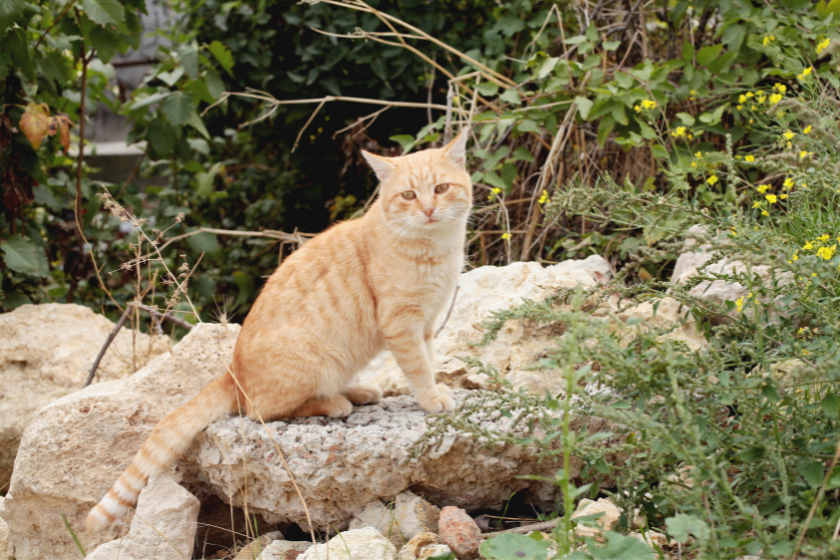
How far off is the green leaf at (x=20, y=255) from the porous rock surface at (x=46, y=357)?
0.90ft

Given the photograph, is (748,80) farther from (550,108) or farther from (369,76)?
(369,76)

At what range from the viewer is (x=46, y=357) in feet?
11.1

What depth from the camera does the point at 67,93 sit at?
173 inches

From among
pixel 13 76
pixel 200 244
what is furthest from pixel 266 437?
pixel 13 76

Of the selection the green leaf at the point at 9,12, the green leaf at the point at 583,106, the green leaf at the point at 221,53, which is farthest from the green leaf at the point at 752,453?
the green leaf at the point at 221,53

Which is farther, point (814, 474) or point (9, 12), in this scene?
point (9, 12)

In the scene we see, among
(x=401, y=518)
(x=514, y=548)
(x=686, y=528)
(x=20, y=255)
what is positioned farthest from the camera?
(x=20, y=255)

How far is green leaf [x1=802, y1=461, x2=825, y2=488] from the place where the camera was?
142cm

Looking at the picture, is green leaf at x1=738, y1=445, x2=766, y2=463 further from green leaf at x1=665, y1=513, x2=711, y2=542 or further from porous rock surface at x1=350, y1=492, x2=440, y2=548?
porous rock surface at x1=350, y1=492, x2=440, y2=548

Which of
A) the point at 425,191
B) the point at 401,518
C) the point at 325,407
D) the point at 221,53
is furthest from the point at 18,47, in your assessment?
the point at 401,518

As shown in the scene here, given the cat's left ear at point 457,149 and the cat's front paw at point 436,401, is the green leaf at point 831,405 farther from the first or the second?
the cat's left ear at point 457,149

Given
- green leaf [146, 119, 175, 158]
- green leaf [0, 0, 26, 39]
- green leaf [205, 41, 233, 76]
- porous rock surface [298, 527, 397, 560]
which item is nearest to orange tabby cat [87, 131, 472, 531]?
porous rock surface [298, 527, 397, 560]

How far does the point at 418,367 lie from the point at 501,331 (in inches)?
18.0

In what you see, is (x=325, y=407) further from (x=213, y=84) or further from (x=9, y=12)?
(x=213, y=84)
